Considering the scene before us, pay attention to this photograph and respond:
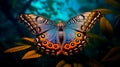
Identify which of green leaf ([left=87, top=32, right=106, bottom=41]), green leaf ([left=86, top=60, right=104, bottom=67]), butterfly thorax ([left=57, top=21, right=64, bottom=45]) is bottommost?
green leaf ([left=86, top=60, right=104, bottom=67])

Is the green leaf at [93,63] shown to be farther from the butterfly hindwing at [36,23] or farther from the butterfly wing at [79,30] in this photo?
the butterfly hindwing at [36,23]

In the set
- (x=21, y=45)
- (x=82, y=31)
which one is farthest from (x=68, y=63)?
(x=21, y=45)

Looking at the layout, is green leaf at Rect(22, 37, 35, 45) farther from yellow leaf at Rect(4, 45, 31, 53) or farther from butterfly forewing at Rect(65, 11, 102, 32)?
butterfly forewing at Rect(65, 11, 102, 32)

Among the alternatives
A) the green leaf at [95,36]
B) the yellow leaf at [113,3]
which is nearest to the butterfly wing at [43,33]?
the green leaf at [95,36]

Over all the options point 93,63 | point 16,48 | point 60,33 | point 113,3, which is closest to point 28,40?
point 16,48

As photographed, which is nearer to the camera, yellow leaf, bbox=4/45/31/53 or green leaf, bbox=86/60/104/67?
green leaf, bbox=86/60/104/67

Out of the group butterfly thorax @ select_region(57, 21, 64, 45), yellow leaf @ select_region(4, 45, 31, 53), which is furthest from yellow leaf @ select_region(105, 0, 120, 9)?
yellow leaf @ select_region(4, 45, 31, 53)

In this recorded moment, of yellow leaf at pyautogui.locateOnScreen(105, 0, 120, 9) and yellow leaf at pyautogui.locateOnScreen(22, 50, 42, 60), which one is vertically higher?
yellow leaf at pyautogui.locateOnScreen(105, 0, 120, 9)
